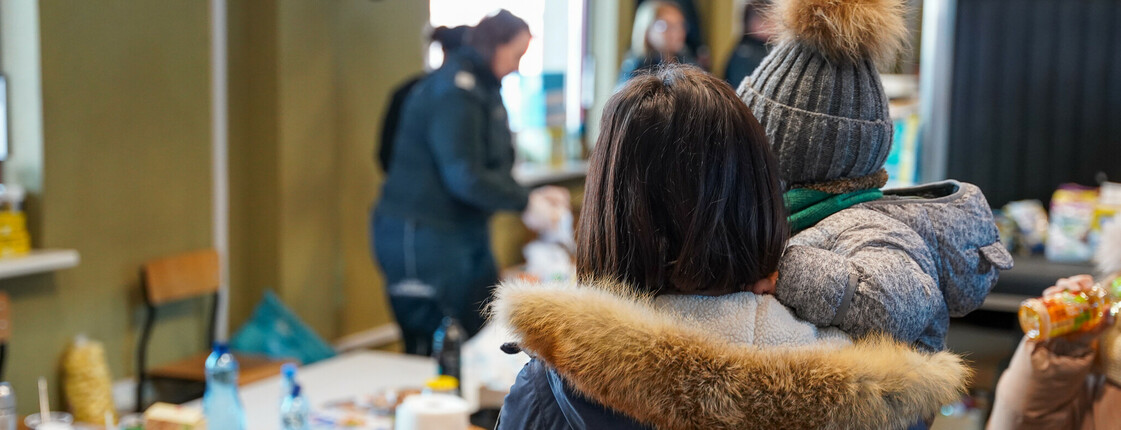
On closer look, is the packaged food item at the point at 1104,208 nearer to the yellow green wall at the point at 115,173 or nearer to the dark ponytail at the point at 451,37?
the dark ponytail at the point at 451,37

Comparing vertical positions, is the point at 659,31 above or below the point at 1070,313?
above

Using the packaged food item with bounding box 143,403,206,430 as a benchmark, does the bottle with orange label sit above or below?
above

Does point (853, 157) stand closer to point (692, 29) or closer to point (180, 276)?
point (180, 276)

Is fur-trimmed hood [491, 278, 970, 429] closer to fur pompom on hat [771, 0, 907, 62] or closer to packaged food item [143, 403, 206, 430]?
fur pompom on hat [771, 0, 907, 62]

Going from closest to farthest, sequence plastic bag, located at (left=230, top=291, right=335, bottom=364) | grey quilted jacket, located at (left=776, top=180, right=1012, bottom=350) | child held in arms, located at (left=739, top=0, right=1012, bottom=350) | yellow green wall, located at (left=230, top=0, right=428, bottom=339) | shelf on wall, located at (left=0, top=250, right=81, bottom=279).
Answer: grey quilted jacket, located at (left=776, top=180, right=1012, bottom=350) < child held in arms, located at (left=739, top=0, right=1012, bottom=350) < shelf on wall, located at (left=0, top=250, right=81, bottom=279) < plastic bag, located at (left=230, top=291, right=335, bottom=364) < yellow green wall, located at (left=230, top=0, right=428, bottom=339)

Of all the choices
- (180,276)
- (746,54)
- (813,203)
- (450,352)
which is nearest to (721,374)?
(813,203)

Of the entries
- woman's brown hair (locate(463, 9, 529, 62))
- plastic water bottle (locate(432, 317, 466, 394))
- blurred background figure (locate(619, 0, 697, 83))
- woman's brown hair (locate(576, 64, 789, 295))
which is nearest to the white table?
plastic water bottle (locate(432, 317, 466, 394))

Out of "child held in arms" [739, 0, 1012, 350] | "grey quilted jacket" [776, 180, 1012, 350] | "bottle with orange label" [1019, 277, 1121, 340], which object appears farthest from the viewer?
"bottle with orange label" [1019, 277, 1121, 340]

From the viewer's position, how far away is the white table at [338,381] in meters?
2.13

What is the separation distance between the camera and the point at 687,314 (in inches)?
38.2

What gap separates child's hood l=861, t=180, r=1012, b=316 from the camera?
1.15 meters

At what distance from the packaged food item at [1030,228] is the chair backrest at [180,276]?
9.04 feet

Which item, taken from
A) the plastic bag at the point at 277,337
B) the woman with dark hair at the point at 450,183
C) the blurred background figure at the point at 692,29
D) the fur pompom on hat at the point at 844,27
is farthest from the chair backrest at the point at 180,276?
the blurred background figure at the point at 692,29

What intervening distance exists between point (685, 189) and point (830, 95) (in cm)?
31
